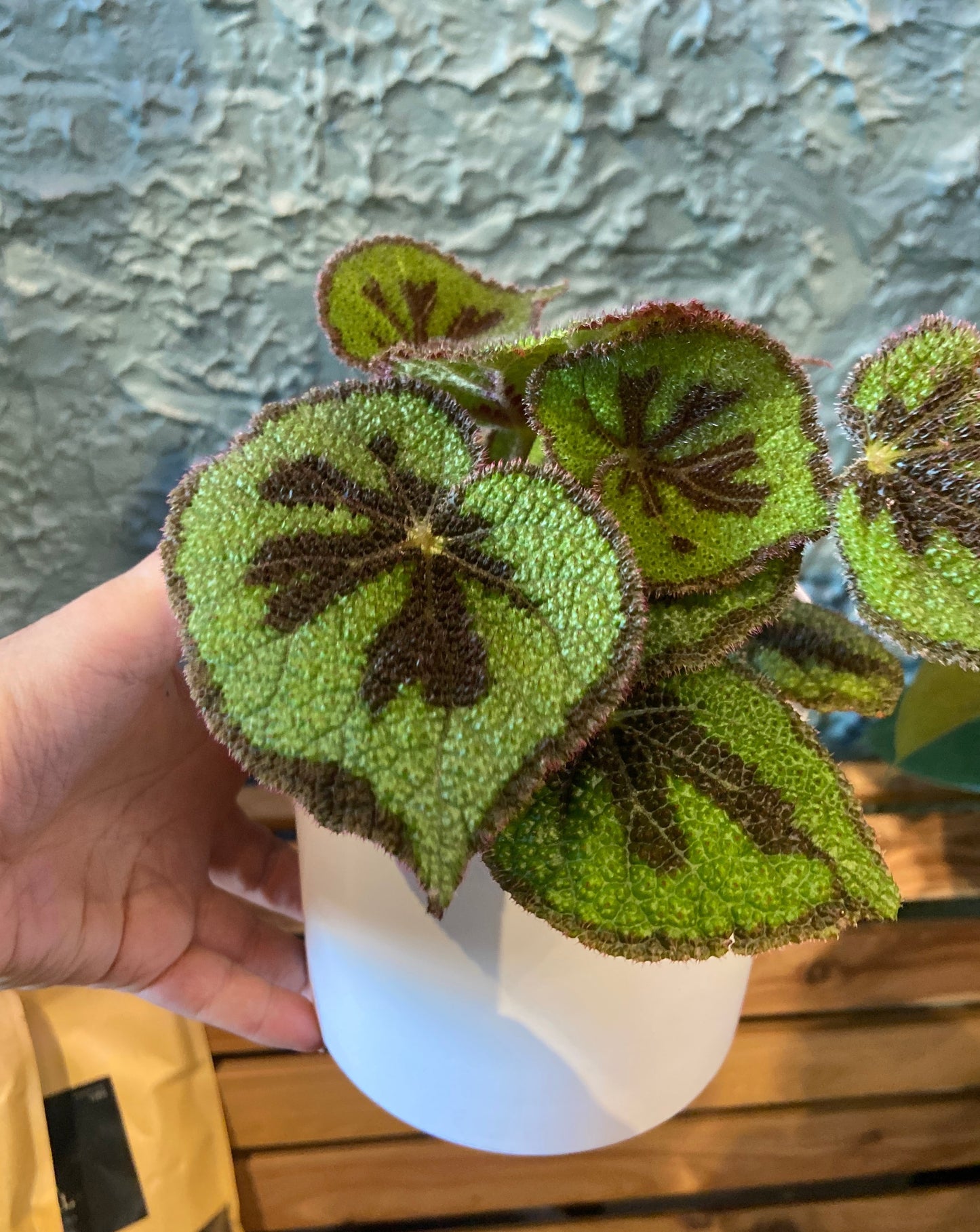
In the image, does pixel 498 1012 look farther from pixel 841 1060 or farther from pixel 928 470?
pixel 841 1060

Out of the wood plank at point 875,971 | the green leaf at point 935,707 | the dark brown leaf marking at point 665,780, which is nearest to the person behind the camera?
the dark brown leaf marking at point 665,780

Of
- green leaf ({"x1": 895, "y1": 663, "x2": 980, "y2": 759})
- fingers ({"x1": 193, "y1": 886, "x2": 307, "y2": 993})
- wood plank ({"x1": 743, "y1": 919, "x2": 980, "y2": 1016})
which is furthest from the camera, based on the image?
wood plank ({"x1": 743, "y1": 919, "x2": 980, "y2": 1016})

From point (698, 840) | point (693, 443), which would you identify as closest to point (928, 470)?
point (693, 443)

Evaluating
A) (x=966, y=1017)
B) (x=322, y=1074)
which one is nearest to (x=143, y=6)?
(x=322, y=1074)

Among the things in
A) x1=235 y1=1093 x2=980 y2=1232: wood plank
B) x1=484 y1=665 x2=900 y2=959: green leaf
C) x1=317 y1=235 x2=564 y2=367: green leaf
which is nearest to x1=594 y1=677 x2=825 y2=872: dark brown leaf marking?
x1=484 y1=665 x2=900 y2=959: green leaf

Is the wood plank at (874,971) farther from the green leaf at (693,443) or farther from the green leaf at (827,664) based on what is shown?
the green leaf at (693,443)

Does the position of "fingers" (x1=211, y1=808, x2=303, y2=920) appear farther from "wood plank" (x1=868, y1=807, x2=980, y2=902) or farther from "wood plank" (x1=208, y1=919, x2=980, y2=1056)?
"wood plank" (x1=868, y1=807, x2=980, y2=902)

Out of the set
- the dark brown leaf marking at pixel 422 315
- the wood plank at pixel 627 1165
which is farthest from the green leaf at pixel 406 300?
the wood plank at pixel 627 1165
